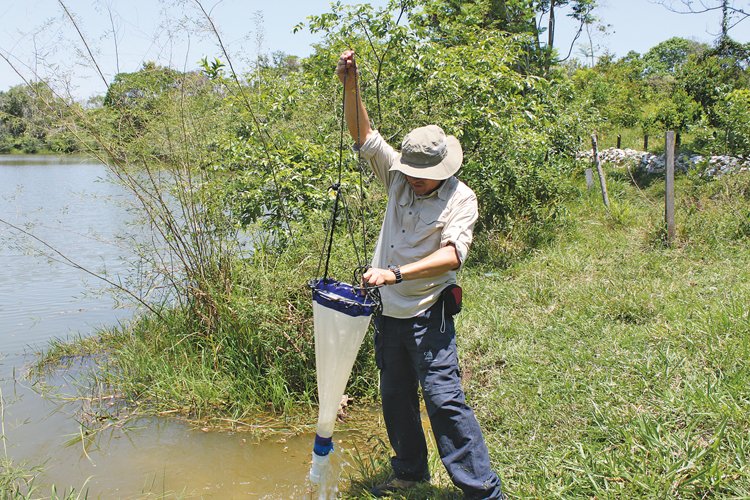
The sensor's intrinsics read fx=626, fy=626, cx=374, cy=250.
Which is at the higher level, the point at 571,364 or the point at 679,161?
the point at 679,161

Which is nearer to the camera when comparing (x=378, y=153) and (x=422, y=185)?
(x=422, y=185)

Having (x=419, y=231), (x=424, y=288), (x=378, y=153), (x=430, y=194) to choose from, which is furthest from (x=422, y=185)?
(x=424, y=288)

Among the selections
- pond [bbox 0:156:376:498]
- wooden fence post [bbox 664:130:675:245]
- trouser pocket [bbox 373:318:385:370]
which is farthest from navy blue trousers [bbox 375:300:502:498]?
wooden fence post [bbox 664:130:675:245]

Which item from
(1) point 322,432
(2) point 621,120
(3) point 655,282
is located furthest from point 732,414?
(2) point 621,120

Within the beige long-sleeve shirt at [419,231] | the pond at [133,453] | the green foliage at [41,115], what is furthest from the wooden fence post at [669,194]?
the green foliage at [41,115]

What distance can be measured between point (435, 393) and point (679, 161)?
12.2 m

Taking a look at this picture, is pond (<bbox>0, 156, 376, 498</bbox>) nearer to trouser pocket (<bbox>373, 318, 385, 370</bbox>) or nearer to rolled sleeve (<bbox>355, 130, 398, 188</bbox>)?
trouser pocket (<bbox>373, 318, 385, 370</bbox>)

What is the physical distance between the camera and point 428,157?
8.62 ft

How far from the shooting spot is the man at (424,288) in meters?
2.60

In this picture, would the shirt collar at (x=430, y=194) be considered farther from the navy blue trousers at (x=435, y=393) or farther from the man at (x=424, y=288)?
the navy blue trousers at (x=435, y=393)

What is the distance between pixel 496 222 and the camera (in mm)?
7785

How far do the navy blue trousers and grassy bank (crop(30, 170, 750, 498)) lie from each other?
1.00ft

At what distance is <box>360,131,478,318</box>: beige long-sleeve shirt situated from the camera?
2.66m

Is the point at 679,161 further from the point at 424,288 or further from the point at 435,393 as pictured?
the point at 435,393
